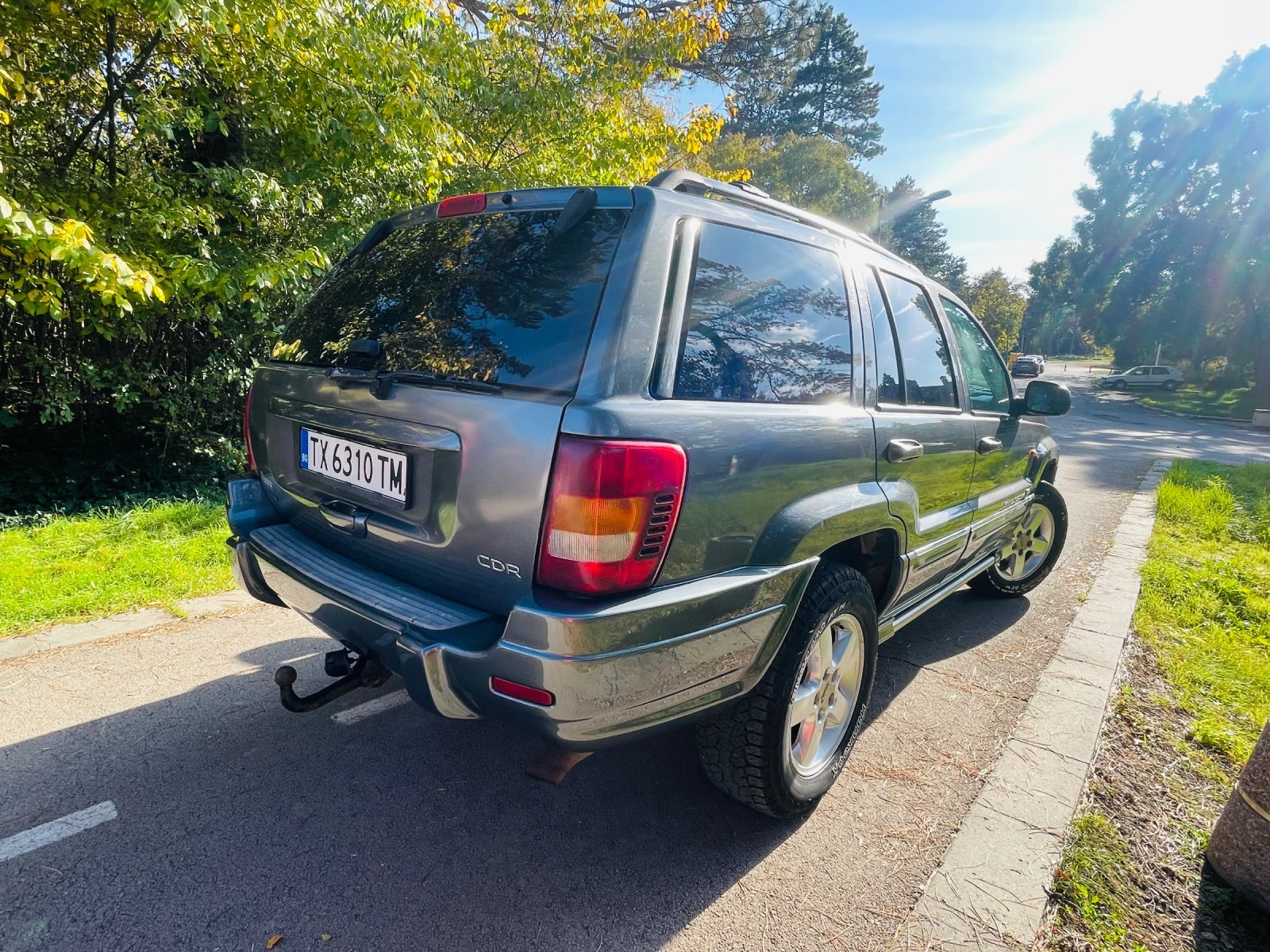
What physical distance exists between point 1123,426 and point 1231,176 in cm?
1896

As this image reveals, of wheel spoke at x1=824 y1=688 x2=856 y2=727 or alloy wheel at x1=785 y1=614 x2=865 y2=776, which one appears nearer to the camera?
alloy wheel at x1=785 y1=614 x2=865 y2=776

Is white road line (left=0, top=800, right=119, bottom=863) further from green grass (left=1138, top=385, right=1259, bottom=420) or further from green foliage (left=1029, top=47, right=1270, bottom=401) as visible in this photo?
green foliage (left=1029, top=47, right=1270, bottom=401)

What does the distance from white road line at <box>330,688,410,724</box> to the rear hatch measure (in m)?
0.87

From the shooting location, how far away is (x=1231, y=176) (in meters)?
28.5

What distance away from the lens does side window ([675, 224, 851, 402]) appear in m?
1.79

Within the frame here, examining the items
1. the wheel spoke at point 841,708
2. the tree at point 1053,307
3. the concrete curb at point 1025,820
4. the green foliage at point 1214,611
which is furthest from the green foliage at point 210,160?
the tree at point 1053,307

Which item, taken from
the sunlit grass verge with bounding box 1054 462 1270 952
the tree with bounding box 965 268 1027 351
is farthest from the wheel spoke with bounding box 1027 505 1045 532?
the tree with bounding box 965 268 1027 351

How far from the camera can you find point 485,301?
186cm

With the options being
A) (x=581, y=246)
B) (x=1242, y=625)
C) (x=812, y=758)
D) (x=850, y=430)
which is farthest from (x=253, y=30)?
(x=1242, y=625)

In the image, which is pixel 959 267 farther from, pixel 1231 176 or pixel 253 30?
pixel 253 30

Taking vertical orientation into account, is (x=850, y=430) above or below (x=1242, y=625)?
above

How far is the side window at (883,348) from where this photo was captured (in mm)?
2436

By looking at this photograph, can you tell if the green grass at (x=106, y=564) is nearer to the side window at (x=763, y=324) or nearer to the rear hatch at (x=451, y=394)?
the rear hatch at (x=451, y=394)

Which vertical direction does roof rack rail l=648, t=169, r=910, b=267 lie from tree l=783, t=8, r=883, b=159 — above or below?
below
